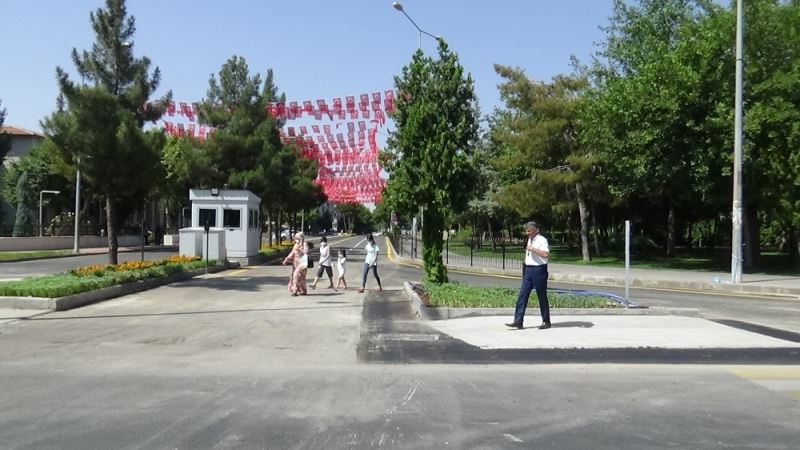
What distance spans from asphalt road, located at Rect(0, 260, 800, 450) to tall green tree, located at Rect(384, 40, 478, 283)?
212 inches

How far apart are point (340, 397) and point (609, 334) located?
18.1 feet

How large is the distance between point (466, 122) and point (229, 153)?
2510cm

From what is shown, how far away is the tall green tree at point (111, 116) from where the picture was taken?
19125mm

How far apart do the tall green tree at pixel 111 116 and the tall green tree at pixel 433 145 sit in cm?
770

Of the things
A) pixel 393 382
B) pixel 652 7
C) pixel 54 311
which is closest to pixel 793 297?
pixel 393 382

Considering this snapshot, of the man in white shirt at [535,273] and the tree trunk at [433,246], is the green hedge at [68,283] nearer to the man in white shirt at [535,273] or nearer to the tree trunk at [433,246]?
the tree trunk at [433,246]

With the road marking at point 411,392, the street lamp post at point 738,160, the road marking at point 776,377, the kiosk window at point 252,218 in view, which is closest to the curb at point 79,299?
the road marking at point 411,392

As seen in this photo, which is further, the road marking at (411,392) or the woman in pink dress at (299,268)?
the woman in pink dress at (299,268)

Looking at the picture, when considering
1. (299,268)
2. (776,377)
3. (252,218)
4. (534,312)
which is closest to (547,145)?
(252,218)

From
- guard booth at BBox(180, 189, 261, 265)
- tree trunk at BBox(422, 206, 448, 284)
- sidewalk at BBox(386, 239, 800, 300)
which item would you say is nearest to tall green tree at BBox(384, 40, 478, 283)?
tree trunk at BBox(422, 206, 448, 284)

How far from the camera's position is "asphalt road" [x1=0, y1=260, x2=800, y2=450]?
18.6 ft

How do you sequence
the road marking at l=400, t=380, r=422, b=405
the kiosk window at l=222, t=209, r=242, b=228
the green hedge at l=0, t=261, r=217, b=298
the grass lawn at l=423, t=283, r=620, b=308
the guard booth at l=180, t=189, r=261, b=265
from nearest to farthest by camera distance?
1. the road marking at l=400, t=380, r=422, b=405
2. the grass lawn at l=423, t=283, r=620, b=308
3. the green hedge at l=0, t=261, r=217, b=298
4. the guard booth at l=180, t=189, r=261, b=265
5. the kiosk window at l=222, t=209, r=242, b=228

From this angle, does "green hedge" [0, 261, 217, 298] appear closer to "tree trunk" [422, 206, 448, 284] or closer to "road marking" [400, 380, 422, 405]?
"tree trunk" [422, 206, 448, 284]

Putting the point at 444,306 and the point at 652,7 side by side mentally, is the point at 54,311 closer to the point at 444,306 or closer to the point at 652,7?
the point at 444,306
